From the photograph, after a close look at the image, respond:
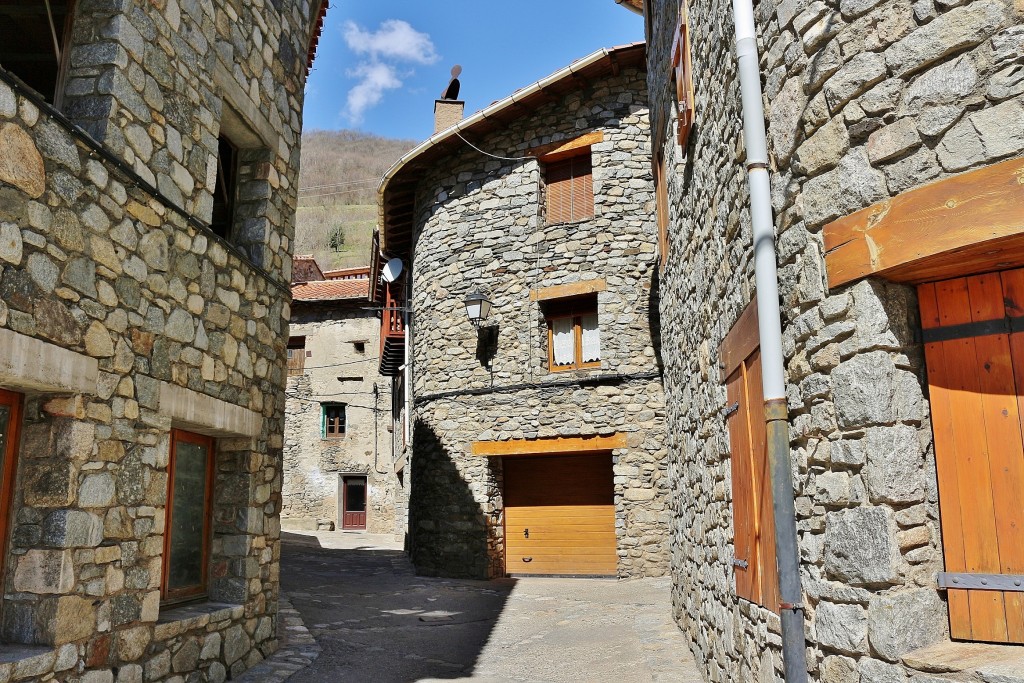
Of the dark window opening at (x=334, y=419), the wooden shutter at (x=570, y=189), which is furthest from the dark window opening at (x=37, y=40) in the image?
the dark window opening at (x=334, y=419)

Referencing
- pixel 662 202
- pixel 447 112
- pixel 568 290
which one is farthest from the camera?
pixel 447 112

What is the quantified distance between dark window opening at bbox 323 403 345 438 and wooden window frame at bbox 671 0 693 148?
17871mm

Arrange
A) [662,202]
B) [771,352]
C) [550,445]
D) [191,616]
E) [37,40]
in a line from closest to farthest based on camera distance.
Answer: [771,352] → [191,616] → [37,40] → [662,202] → [550,445]

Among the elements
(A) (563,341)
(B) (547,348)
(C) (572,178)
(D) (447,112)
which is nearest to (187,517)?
(B) (547,348)

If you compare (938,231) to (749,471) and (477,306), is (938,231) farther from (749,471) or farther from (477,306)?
(477,306)

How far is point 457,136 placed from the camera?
12.1 meters

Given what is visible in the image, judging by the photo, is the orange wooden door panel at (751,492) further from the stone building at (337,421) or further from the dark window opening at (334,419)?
the dark window opening at (334,419)

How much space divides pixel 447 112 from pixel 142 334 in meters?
10.8

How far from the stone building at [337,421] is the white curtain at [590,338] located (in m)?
11.3

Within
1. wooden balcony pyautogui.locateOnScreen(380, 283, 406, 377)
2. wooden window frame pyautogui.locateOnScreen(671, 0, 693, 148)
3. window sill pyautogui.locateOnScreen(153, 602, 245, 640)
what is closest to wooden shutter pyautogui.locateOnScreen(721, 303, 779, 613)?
wooden window frame pyautogui.locateOnScreen(671, 0, 693, 148)

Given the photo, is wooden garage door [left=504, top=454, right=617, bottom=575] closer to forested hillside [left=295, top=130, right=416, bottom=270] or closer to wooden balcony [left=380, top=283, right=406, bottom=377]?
wooden balcony [left=380, top=283, right=406, bottom=377]

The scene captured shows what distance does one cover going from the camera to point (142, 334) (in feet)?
14.7

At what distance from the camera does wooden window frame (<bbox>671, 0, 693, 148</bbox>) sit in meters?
5.38

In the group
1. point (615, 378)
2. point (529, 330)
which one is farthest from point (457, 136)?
point (615, 378)
